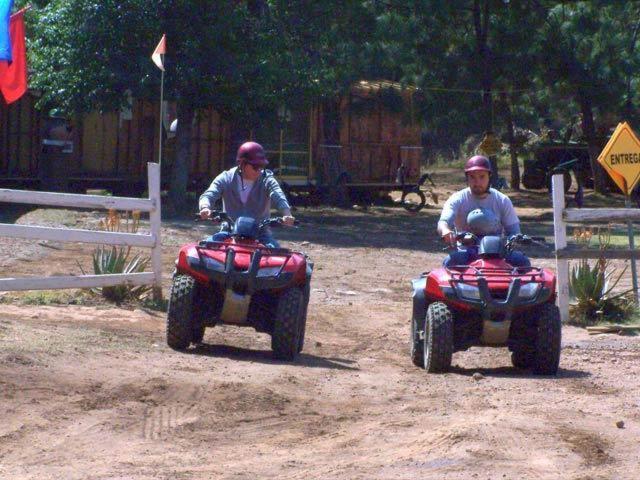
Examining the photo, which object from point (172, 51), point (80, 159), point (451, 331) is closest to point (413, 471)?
point (451, 331)

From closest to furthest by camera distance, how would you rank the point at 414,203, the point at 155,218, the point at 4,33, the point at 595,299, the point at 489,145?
the point at 155,218, the point at 595,299, the point at 4,33, the point at 489,145, the point at 414,203

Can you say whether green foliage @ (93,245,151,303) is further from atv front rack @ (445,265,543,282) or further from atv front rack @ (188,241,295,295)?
atv front rack @ (445,265,543,282)

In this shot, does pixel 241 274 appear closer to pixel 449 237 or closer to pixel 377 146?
pixel 449 237

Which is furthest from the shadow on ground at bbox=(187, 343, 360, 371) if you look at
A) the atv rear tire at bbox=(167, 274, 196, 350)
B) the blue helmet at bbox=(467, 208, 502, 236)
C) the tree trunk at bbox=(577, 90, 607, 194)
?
the tree trunk at bbox=(577, 90, 607, 194)

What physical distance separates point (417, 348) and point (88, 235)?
3.43 meters

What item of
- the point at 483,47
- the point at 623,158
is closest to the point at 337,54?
the point at 483,47

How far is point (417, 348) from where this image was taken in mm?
8805

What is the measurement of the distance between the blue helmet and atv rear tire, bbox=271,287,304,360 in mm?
1386

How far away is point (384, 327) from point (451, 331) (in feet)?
10.6

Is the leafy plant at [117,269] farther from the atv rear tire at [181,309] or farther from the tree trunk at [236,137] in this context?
the tree trunk at [236,137]

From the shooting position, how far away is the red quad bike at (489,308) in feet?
26.5

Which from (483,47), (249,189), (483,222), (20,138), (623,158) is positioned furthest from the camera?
(20,138)

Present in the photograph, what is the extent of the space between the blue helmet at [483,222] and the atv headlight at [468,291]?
0.56 m

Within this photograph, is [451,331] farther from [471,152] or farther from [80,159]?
[471,152]
